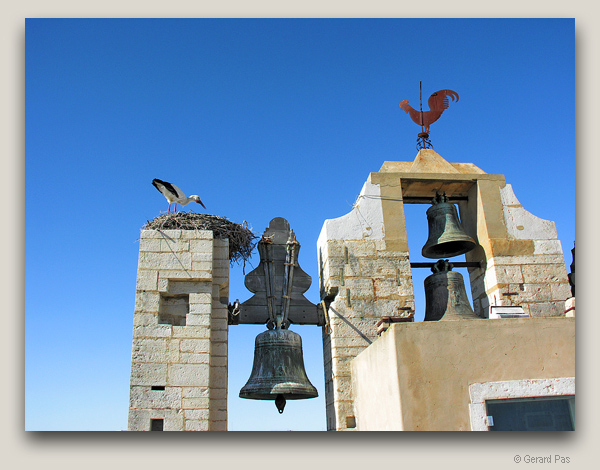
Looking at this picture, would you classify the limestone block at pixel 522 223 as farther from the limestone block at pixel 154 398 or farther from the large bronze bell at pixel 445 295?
the limestone block at pixel 154 398

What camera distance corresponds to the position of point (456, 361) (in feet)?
13.5

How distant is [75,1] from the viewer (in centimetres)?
434

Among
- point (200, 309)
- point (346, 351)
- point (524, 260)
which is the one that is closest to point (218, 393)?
point (200, 309)

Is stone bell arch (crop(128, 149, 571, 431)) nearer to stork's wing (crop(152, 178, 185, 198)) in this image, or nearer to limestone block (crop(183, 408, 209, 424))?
limestone block (crop(183, 408, 209, 424))

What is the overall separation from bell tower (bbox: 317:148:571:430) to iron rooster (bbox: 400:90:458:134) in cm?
45

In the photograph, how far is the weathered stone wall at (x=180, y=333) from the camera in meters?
4.95

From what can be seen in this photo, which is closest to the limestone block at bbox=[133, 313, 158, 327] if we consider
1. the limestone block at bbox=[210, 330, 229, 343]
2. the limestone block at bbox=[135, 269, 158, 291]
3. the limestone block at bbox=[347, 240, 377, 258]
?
the limestone block at bbox=[135, 269, 158, 291]

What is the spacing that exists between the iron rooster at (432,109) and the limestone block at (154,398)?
414 cm

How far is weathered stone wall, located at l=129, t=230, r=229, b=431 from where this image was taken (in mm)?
4949

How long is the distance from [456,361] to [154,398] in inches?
104
